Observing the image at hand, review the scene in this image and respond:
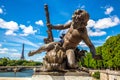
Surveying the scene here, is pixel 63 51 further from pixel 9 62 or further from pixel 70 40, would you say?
pixel 9 62

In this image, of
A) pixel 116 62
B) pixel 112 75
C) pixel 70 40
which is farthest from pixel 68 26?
pixel 116 62

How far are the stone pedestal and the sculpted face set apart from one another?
50.9 inches

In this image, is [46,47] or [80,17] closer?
[80,17]

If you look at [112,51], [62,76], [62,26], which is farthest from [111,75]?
[62,76]

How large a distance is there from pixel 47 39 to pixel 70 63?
47.2 inches

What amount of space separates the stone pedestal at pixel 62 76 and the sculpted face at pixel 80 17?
1.29 metres

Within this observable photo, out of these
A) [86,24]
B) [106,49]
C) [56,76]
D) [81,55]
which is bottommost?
[56,76]

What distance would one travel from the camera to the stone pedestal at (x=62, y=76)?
26.1 ft

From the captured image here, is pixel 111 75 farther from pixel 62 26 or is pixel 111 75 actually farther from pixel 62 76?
pixel 62 76

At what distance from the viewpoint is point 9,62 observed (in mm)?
137250

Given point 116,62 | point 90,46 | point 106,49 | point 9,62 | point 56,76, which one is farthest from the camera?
point 9,62

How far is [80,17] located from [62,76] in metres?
1.62

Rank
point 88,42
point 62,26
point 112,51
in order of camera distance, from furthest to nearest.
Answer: point 112,51 < point 62,26 < point 88,42

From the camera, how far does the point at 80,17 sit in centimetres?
808
